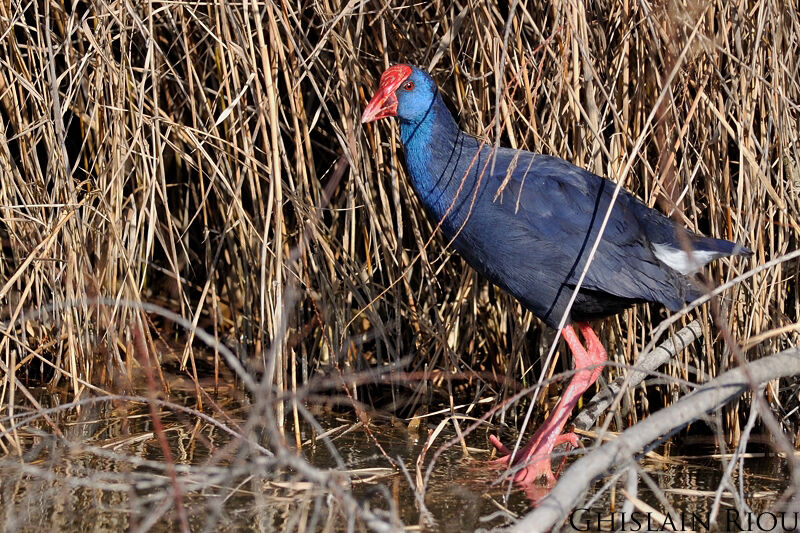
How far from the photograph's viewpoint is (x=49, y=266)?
9.25 feet

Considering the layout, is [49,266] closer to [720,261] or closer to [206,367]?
[206,367]

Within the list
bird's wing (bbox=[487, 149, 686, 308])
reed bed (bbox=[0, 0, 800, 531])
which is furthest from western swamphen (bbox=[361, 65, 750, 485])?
reed bed (bbox=[0, 0, 800, 531])

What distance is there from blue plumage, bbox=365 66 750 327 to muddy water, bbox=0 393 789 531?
467 mm

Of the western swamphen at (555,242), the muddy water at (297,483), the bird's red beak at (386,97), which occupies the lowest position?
the muddy water at (297,483)

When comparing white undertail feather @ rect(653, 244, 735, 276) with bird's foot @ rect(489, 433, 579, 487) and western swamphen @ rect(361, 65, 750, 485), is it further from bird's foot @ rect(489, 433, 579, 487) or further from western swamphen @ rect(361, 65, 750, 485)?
bird's foot @ rect(489, 433, 579, 487)

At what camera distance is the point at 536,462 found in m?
2.44

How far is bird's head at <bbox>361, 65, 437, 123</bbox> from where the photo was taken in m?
2.64

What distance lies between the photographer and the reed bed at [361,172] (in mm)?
2514

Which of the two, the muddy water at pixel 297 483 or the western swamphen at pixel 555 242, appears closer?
the muddy water at pixel 297 483

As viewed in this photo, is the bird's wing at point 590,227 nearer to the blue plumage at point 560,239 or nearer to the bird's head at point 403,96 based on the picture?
the blue plumage at point 560,239

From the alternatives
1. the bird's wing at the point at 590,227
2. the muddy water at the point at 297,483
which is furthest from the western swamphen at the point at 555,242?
the muddy water at the point at 297,483

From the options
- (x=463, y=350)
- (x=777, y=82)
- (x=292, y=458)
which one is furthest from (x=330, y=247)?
(x=292, y=458)

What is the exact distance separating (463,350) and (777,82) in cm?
131

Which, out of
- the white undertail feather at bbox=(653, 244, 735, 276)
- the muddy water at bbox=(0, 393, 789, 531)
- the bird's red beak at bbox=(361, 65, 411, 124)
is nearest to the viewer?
the muddy water at bbox=(0, 393, 789, 531)
